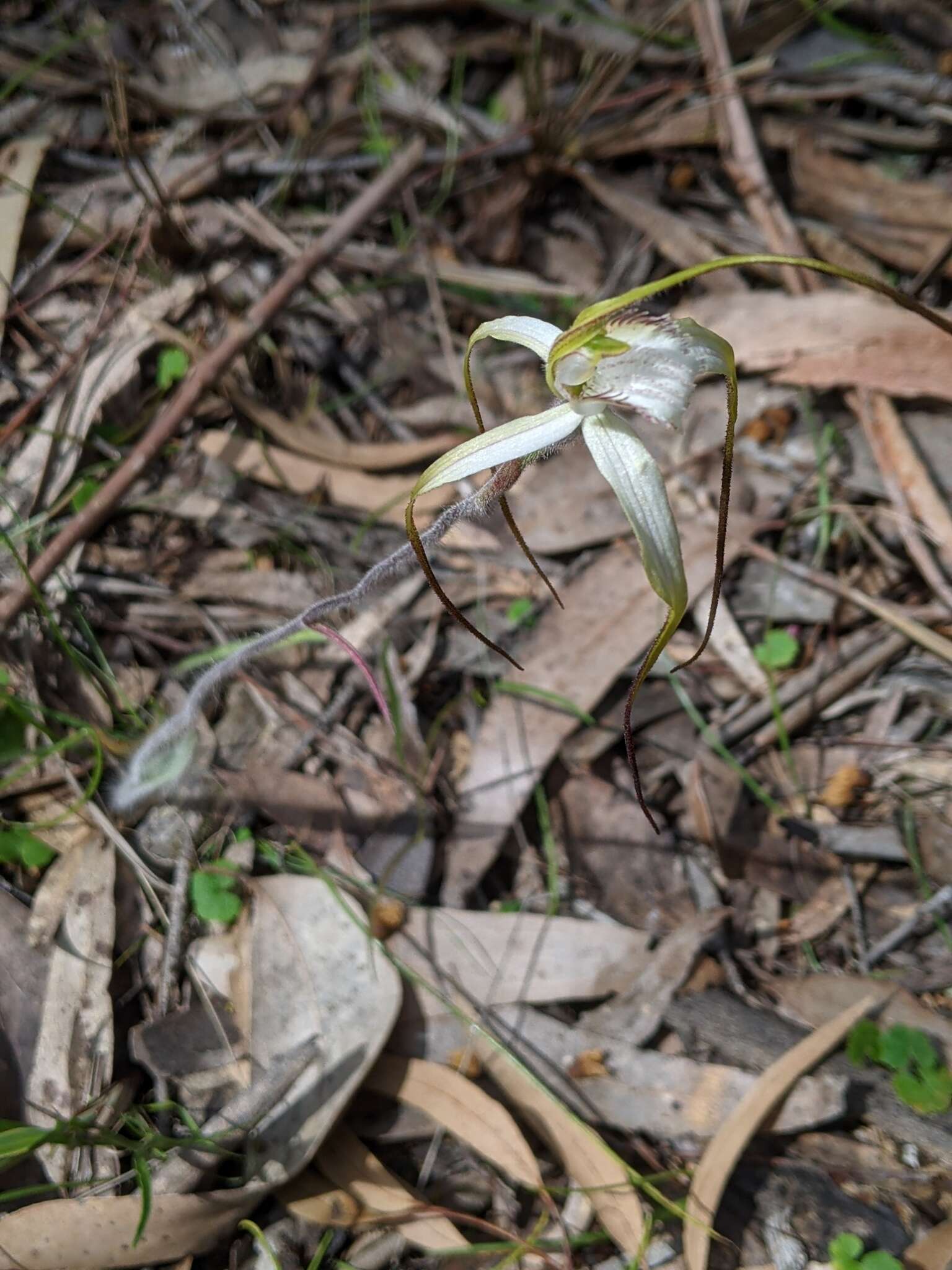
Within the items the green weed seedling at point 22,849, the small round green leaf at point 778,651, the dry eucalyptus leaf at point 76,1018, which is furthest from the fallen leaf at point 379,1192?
the small round green leaf at point 778,651

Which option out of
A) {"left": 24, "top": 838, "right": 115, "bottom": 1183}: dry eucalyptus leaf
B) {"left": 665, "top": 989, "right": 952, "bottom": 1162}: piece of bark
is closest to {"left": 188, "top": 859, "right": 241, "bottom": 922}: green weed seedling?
{"left": 24, "top": 838, "right": 115, "bottom": 1183}: dry eucalyptus leaf

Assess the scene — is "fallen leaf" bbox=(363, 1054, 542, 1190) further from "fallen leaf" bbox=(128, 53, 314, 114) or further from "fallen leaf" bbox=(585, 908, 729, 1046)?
"fallen leaf" bbox=(128, 53, 314, 114)

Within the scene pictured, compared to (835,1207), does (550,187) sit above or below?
above

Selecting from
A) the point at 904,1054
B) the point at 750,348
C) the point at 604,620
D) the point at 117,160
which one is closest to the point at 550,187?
the point at 750,348

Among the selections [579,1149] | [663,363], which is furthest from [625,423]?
[579,1149]

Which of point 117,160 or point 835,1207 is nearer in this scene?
point 835,1207

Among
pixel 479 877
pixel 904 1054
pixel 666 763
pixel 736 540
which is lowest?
pixel 904 1054

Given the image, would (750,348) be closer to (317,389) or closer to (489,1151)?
(317,389)
